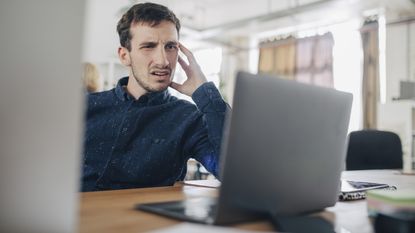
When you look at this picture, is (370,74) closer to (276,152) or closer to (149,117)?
(149,117)

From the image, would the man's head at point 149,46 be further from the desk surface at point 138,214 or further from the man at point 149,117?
the desk surface at point 138,214

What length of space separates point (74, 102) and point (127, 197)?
606 mm

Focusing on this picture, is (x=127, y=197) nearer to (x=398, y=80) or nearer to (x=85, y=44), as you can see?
(x=85, y=44)

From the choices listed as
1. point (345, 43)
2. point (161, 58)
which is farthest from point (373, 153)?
point (345, 43)

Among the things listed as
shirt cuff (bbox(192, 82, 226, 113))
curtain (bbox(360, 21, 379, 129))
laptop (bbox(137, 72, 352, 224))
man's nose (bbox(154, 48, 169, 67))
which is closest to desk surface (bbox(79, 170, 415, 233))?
laptop (bbox(137, 72, 352, 224))

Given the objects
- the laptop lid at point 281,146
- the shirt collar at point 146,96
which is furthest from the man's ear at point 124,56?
the laptop lid at point 281,146

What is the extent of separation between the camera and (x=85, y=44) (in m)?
0.48

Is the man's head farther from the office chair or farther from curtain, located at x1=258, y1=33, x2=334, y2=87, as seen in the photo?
curtain, located at x1=258, y1=33, x2=334, y2=87

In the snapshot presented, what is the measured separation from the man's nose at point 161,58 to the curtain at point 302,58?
4.66 metres

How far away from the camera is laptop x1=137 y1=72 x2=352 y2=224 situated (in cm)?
65

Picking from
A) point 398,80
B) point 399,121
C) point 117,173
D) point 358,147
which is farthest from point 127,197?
point 398,80

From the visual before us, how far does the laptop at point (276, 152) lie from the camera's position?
2.14 ft

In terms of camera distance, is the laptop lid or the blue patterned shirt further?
the blue patterned shirt

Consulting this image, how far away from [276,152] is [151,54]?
1.00m
